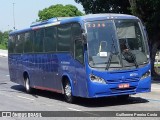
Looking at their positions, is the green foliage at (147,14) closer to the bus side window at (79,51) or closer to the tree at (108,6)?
the tree at (108,6)

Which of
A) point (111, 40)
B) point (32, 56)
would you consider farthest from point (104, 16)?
point (32, 56)

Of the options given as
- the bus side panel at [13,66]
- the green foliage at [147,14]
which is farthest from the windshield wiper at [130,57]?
the green foliage at [147,14]

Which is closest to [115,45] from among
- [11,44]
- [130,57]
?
[130,57]

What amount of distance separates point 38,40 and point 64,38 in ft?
11.0

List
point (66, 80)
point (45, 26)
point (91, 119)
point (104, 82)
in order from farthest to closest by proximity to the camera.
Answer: point (45, 26)
point (66, 80)
point (104, 82)
point (91, 119)

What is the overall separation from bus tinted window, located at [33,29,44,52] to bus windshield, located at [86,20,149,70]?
4.66m

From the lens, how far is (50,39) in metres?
17.7

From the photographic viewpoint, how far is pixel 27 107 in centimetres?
1512

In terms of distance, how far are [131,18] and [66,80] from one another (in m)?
3.16

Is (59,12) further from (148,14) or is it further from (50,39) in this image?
(50,39)

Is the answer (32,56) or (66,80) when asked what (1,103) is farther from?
(32,56)

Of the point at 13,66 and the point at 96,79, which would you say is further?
the point at 13,66

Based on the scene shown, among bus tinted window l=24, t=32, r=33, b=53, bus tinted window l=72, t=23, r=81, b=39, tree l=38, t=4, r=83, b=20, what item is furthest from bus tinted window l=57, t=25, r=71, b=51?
tree l=38, t=4, r=83, b=20

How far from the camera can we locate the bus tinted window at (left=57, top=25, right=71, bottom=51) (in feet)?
52.0
